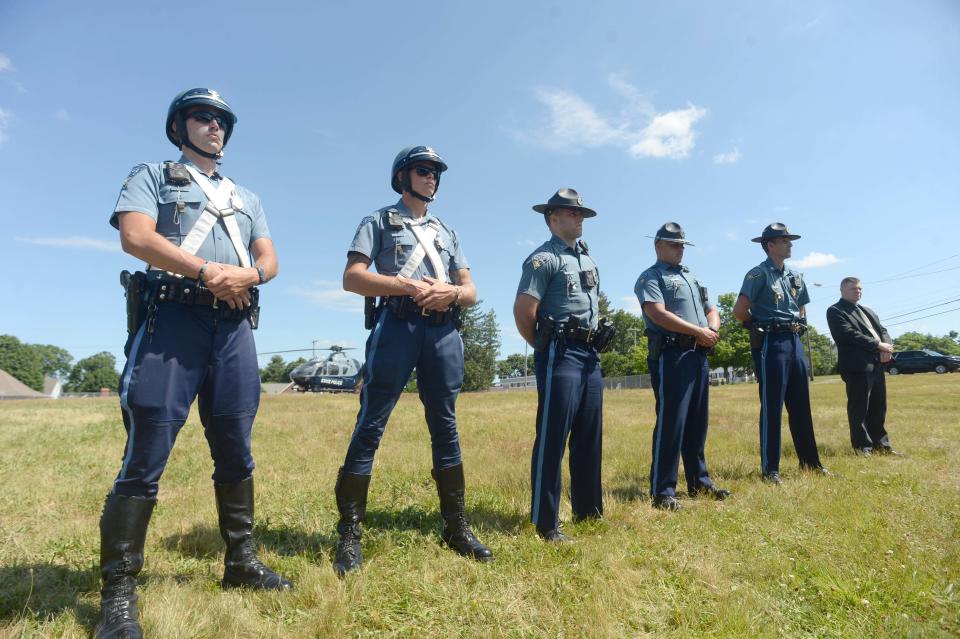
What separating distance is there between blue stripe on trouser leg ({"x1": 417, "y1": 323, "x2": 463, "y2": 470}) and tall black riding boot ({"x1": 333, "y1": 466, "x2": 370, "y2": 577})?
55 centimetres

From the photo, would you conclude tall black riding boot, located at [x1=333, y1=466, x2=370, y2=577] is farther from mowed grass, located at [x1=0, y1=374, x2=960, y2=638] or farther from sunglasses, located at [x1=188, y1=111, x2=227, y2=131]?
sunglasses, located at [x1=188, y1=111, x2=227, y2=131]

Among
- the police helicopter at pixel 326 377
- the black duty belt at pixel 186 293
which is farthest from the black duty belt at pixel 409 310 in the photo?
the police helicopter at pixel 326 377

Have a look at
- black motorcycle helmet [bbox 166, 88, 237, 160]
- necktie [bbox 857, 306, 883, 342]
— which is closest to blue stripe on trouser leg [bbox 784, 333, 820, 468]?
necktie [bbox 857, 306, 883, 342]

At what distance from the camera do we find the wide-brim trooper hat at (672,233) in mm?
5328

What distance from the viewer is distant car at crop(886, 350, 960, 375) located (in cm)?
3541

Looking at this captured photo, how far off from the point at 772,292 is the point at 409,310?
4.46 metres

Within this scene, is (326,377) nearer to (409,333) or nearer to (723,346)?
(409,333)

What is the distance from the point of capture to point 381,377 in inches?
135

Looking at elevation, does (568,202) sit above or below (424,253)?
above

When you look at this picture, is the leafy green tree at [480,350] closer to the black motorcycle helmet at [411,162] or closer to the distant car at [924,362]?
the distant car at [924,362]

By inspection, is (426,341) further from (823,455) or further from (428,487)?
(823,455)

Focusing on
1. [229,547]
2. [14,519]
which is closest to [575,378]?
[229,547]

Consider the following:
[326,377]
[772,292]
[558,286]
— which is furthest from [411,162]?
[326,377]

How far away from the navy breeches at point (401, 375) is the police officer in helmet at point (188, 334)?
691 mm
